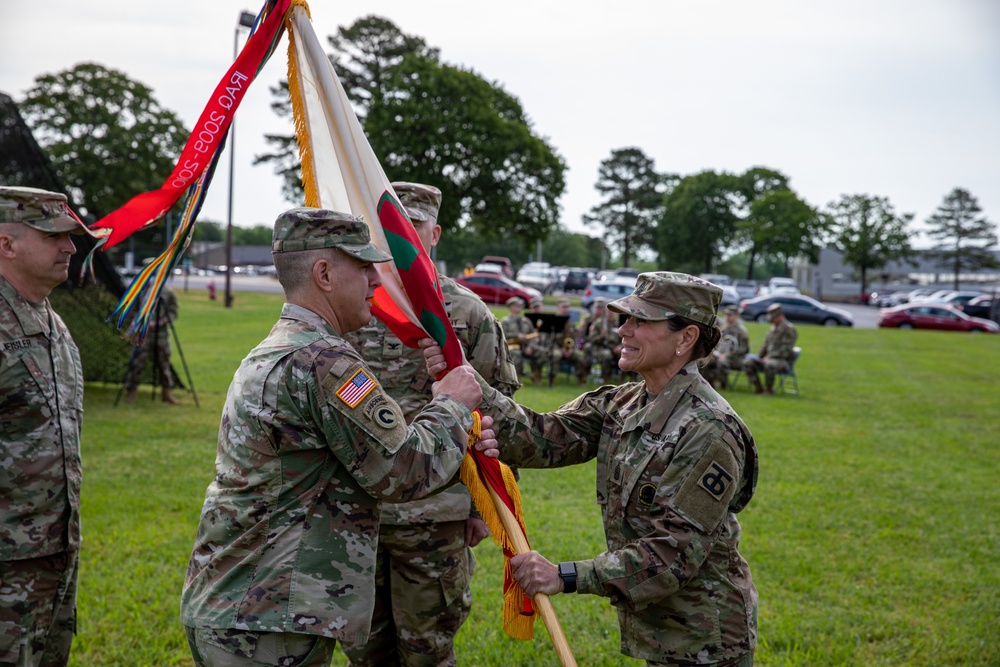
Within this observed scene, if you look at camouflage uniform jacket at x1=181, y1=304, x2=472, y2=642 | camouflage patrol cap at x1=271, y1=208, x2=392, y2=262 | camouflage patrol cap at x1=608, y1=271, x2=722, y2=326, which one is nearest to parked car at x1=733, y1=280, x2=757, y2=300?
camouflage patrol cap at x1=608, y1=271, x2=722, y2=326

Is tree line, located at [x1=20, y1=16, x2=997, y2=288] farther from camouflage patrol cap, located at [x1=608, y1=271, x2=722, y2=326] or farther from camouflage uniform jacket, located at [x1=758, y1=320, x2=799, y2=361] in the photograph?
camouflage patrol cap, located at [x1=608, y1=271, x2=722, y2=326]

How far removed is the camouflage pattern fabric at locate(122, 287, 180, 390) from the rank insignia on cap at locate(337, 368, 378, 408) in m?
11.4

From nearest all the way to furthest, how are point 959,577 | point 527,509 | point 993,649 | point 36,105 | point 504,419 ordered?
point 504,419 → point 993,649 → point 959,577 → point 527,509 → point 36,105

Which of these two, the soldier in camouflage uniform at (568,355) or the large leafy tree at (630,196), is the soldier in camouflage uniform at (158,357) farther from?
the large leafy tree at (630,196)

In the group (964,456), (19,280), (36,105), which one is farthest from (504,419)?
(36,105)

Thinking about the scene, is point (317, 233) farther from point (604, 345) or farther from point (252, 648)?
point (604, 345)

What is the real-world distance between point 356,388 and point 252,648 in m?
0.90

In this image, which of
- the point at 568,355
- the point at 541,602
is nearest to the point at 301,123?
the point at 541,602

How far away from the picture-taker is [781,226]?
234 ft

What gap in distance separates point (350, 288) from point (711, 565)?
167 centimetres

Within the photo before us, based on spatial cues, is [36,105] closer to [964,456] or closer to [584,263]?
[964,456]

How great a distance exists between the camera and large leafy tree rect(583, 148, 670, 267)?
297 feet

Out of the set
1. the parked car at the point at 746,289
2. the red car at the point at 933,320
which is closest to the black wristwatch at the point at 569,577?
the red car at the point at 933,320

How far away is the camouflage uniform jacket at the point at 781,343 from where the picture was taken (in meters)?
17.5
